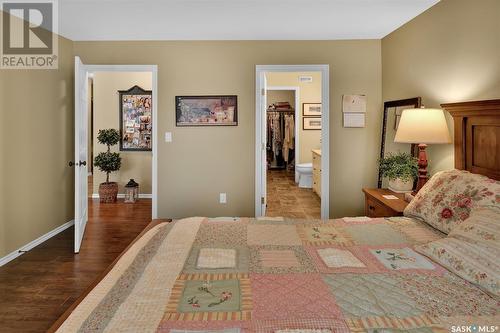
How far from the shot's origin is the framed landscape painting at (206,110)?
166 inches

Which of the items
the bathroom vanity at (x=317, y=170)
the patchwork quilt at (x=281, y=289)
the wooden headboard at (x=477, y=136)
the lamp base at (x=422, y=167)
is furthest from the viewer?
the bathroom vanity at (x=317, y=170)

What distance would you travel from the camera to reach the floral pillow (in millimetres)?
1726

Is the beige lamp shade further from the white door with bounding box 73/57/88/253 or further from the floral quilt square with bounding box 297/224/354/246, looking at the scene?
the white door with bounding box 73/57/88/253

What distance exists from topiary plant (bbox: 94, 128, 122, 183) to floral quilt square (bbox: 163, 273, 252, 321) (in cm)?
476

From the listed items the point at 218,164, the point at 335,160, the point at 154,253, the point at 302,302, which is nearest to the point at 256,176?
the point at 218,164

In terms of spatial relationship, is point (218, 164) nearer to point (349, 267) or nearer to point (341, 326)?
point (349, 267)

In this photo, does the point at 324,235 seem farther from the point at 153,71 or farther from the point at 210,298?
the point at 153,71

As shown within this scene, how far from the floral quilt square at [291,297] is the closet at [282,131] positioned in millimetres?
7934

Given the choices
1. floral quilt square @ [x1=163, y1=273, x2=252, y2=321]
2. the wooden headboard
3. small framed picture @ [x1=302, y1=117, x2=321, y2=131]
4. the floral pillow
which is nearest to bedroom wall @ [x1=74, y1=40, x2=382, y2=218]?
the wooden headboard

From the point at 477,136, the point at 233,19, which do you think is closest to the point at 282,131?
the point at 233,19

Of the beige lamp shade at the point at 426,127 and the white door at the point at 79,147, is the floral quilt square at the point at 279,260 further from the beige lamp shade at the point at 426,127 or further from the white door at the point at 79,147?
the white door at the point at 79,147

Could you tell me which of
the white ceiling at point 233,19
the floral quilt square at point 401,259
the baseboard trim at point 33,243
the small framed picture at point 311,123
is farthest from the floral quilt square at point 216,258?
the small framed picture at point 311,123

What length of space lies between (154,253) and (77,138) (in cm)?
238

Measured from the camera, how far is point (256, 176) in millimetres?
4270
